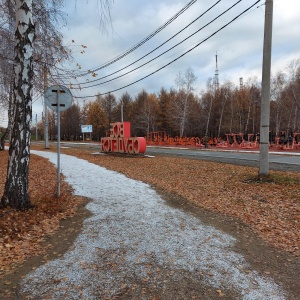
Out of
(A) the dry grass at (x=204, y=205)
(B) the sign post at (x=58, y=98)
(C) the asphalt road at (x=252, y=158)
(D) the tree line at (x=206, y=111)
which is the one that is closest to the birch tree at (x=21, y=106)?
(A) the dry grass at (x=204, y=205)

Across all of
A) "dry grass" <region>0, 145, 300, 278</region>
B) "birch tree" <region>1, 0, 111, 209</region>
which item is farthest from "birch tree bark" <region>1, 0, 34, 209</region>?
"dry grass" <region>0, 145, 300, 278</region>

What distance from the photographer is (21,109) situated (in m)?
5.78

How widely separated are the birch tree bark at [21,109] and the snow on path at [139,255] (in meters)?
1.59

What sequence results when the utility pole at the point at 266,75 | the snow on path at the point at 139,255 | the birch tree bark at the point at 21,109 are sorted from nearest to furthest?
the snow on path at the point at 139,255 < the birch tree bark at the point at 21,109 < the utility pole at the point at 266,75

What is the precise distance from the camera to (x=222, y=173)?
12.5 meters

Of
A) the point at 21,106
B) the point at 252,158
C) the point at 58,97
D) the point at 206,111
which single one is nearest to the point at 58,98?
the point at 58,97

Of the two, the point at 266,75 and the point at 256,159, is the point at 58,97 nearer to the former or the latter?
the point at 266,75

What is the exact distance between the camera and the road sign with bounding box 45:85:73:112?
722cm

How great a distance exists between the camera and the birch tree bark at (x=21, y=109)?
571 centimetres

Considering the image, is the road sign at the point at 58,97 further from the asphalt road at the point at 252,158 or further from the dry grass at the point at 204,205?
the asphalt road at the point at 252,158

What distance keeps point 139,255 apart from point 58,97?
4.66 metres

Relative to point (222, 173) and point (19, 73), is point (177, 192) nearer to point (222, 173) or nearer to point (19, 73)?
point (222, 173)

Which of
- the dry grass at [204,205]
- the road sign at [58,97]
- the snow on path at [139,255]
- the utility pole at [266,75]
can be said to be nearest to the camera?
the snow on path at [139,255]

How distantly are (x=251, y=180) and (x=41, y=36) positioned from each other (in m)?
8.73
